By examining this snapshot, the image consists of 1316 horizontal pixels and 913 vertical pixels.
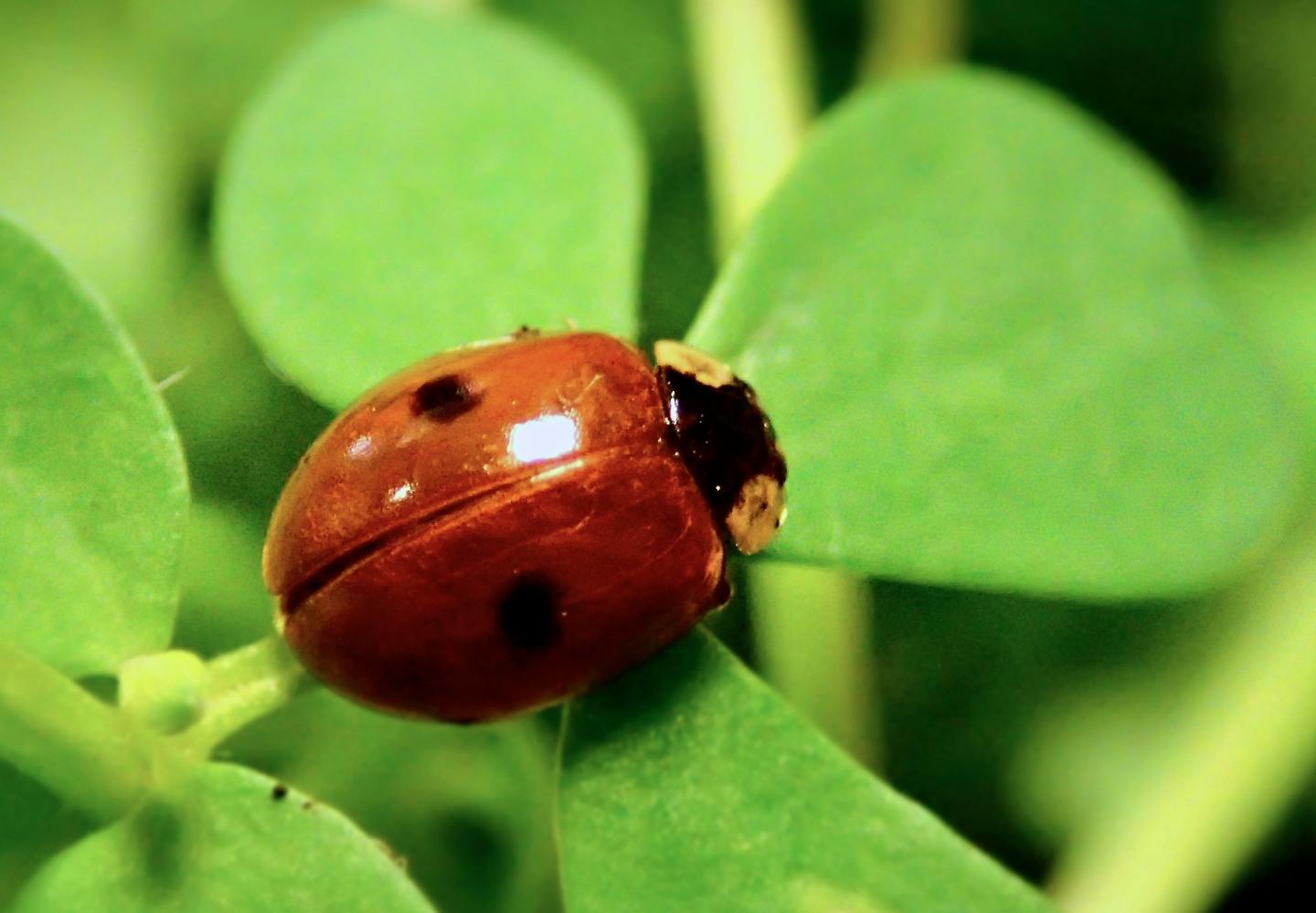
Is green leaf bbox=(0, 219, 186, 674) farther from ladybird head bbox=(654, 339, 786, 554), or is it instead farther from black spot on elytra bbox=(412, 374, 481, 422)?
ladybird head bbox=(654, 339, 786, 554)

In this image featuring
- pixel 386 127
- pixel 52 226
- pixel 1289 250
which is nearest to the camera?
pixel 386 127

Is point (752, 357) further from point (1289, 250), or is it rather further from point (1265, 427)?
point (1289, 250)

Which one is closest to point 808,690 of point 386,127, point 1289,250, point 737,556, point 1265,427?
point 737,556

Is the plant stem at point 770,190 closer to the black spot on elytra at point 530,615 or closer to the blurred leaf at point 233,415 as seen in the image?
the black spot on elytra at point 530,615

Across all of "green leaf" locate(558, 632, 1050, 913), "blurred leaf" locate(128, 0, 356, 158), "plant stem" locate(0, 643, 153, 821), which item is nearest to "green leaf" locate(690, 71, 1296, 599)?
"green leaf" locate(558, 632, 1050, 913)

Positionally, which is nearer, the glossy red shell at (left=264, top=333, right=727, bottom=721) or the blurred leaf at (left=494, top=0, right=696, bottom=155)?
the glossy red shell at (left=264, top=333, right=727, bottom=721)

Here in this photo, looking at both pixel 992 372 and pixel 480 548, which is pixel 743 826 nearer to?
pixel 480 548
